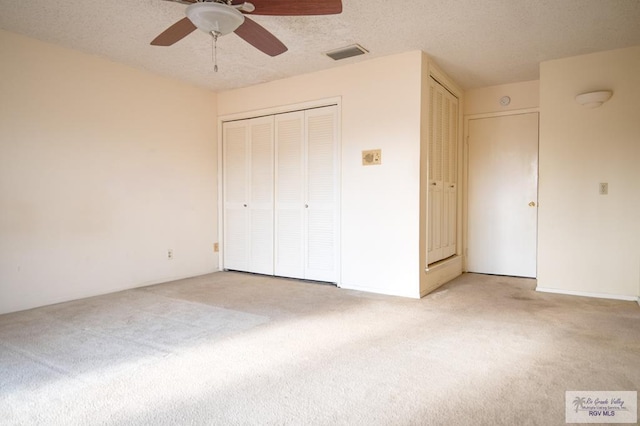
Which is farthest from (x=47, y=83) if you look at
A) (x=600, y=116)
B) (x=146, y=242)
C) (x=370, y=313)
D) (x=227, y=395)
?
(x=600, y=116)

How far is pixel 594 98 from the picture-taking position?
12.2 feet

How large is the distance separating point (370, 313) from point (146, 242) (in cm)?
276

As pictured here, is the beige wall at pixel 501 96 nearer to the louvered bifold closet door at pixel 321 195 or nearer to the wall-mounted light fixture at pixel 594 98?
the wall-mounted light fixture at pixel 594 98

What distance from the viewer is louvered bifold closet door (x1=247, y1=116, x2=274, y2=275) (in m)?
4.88

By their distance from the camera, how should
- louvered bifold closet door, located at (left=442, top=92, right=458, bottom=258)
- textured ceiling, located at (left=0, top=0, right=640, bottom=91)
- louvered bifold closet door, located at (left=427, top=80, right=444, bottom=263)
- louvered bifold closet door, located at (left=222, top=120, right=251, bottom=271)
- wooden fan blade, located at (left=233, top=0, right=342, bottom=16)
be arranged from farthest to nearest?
louvered bifold closet door, located at (left=222, top=120, right=251, bottom=271), louvered bifold closet door, located at (left=442, top=92, right=458, bottom=258), louvered bifold closet door, located at (left=427, top=80, right=444, bottom=263), textured ceiling, located at (left=0, top=0, right=640, bottom=91), wooden fan blade, located at (left=233, top=0, right=342, bottom=16)

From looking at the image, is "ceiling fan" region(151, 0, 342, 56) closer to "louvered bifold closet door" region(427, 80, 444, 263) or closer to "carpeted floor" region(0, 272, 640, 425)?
"carpeted floor" region(0, 272, 640, 425)

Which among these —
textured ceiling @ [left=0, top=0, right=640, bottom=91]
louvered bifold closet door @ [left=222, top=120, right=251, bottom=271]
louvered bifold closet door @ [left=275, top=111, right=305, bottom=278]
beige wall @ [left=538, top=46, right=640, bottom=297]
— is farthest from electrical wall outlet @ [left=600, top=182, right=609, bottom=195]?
louvered bifold closet door @ [left=222, top=120, right=251, bottom=271]

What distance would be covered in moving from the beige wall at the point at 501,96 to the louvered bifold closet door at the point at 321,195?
205cm

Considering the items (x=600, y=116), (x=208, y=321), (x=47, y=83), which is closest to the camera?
(x=208, y=321)

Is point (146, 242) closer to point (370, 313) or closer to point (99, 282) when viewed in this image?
point (99, 282)

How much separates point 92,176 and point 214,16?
2574mm

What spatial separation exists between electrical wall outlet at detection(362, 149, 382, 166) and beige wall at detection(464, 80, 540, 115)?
191 cm

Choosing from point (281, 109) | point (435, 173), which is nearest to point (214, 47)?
point (281, 109)

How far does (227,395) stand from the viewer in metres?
1.87
